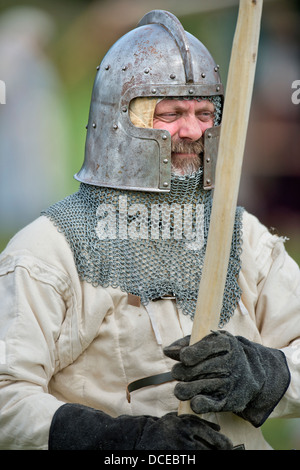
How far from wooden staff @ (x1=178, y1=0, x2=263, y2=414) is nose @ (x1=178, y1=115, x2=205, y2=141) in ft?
2.36

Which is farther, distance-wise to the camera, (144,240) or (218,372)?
(144,240)

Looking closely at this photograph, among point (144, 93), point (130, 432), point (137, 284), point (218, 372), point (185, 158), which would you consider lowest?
point (130, 432)

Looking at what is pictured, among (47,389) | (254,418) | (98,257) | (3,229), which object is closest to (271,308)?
(254,418)

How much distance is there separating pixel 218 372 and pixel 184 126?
43.4 inches

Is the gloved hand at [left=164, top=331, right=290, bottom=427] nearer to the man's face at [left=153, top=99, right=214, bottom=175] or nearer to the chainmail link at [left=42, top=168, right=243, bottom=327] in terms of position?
the chainmail link at [left=42, top=168, right=243, bottom=327]

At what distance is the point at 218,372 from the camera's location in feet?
9.67

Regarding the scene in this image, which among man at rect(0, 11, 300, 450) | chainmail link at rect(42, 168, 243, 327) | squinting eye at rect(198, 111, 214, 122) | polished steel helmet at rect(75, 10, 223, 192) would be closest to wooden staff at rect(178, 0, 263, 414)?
man at rect(0, 11, 300, 450)

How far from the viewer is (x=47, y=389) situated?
3.25 metres

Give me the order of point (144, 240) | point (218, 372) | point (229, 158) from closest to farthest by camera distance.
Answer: point (229, 158)
point (218, 372)
point (144, 240)

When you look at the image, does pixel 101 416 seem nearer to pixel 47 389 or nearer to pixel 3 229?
pixel 47 389

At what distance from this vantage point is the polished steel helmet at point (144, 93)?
11.3ft

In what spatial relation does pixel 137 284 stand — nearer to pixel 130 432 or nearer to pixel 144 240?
pixel 144 240

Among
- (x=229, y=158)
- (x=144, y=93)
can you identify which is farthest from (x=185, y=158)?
(x=229, y=158)

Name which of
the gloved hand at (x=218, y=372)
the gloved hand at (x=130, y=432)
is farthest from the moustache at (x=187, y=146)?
the gloved hand at (x=130, y=432)
